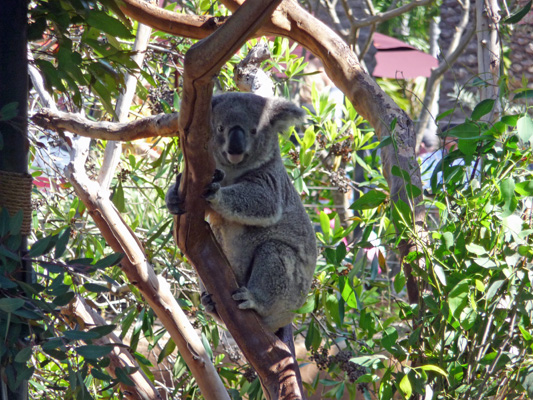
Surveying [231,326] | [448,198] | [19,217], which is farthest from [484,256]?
[19,217]

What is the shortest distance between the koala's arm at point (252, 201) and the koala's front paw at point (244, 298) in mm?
A: 284

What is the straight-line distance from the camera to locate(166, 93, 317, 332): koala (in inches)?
88.3

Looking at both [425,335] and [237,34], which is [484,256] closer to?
[425,335]

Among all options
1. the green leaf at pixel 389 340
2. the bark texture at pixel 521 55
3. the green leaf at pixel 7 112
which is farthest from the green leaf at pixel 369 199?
the bark texture at pixel 521 55

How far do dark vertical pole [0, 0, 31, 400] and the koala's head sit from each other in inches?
32.5

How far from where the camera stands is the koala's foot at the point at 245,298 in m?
2.04

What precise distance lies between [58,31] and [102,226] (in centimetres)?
90

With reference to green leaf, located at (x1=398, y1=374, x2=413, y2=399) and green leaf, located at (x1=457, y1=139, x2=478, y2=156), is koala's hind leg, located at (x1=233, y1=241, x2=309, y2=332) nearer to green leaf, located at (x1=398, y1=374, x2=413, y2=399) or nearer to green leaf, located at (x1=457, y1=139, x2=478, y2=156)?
green leaf, located at (x1=398, y1=374, x2=413, y2=399)

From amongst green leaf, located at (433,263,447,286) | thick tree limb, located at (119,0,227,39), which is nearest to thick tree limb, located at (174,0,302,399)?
green leaf, located at (433,263,447,286)

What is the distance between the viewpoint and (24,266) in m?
1.46

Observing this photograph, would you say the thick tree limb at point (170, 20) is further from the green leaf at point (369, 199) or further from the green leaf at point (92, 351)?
the green leaf at point (92, 351)

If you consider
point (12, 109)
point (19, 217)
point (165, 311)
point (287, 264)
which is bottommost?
point (165, 311)

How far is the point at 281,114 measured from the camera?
8.04 feet

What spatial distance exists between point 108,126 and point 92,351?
1.14 m
